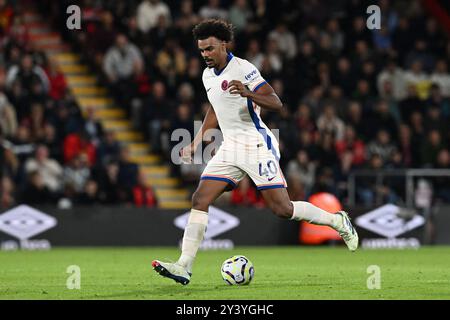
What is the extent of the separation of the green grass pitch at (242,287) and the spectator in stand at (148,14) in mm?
6098

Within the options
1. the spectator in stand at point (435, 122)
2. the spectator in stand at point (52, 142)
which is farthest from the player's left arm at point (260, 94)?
the spectator in stand at point (435, 122)

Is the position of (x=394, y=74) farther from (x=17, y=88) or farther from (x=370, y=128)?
(x=17, y=88)

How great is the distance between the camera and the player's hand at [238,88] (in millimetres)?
10227

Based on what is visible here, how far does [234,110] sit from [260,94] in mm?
484

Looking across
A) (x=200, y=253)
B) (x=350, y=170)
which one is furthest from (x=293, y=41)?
(x=200, y=253)

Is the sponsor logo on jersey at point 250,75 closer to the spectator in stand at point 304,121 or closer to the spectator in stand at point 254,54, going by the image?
the spectator in stand at point 304,121

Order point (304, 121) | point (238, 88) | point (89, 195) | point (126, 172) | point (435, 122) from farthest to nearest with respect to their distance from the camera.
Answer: point (435, 122) < point (304, 121) < point (126, 172) < point (89, 195) < point (238, 88)

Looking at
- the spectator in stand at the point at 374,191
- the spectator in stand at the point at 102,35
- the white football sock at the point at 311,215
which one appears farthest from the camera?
the spectator in stand at the point at 102,35

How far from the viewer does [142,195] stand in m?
20.0

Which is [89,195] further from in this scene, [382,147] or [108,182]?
[382,147]

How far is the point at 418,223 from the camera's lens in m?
19.7

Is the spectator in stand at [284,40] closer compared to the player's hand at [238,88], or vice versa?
the player's hand at [238,88]

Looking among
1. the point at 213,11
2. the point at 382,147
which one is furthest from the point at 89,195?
the point at 382,147

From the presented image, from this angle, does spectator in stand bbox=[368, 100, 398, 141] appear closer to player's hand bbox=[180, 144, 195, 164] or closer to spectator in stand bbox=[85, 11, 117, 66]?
spectator in stand bbox=[85, 11, 117, 66]
